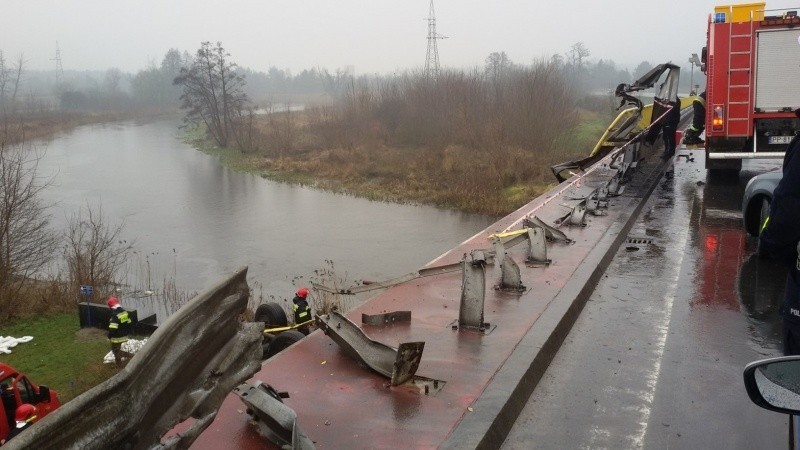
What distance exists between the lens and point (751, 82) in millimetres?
11422

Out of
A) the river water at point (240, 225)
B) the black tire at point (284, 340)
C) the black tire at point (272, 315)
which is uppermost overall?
the black tire at point (284, 340)

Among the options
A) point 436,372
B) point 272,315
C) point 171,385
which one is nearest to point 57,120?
point 272,315

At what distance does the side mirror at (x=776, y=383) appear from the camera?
7.15ft

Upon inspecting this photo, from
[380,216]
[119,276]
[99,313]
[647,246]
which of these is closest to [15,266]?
[119,276]

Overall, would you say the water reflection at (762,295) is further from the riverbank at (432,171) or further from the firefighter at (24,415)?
the riverbank at (432,171)

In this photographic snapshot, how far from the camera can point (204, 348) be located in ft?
9.25

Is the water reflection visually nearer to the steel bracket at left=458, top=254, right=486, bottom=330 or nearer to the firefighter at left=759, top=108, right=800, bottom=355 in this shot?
the firefighter at left=759, top=108, right=800, bottom=355

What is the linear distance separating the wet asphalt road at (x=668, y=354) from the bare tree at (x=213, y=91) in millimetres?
51070

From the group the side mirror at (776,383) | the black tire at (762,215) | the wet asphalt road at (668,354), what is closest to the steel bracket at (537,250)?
the wet asphalt road at (668,354)

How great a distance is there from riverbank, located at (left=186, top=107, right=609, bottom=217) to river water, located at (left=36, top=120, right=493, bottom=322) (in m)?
1.15

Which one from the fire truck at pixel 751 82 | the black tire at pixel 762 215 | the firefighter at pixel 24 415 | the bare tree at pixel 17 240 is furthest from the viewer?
the bare tree at pixel 17 240

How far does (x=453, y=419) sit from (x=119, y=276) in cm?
1798

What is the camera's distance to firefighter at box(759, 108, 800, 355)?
11.3 feet

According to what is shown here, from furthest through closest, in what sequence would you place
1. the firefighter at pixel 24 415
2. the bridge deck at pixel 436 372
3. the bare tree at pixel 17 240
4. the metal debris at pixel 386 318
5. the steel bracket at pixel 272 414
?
1. the bare tree at pixel 17 240
2. the firefighter at pixel 24 415
3. the metal debris at pixel 386 318
4. the bridge deck at pixel 436 372
5. the steel bracket at pixel 272 414
